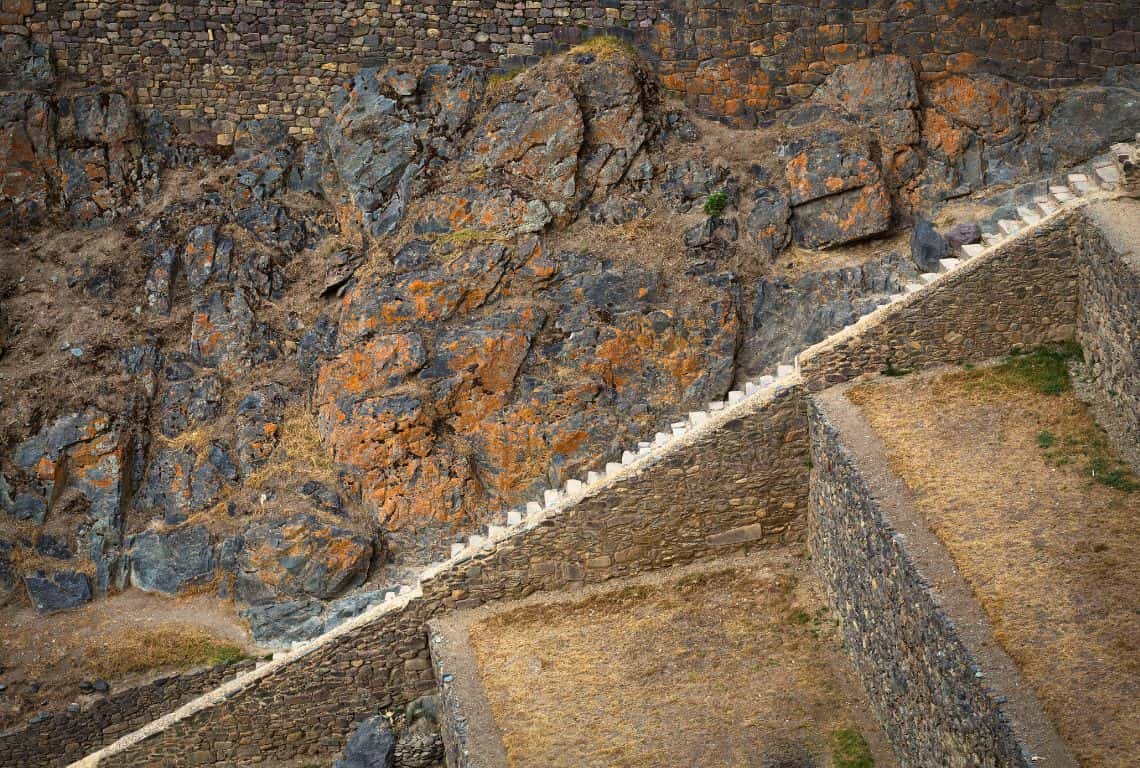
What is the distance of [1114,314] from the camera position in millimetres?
15141

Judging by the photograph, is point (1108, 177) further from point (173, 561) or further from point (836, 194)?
point (173, 561)

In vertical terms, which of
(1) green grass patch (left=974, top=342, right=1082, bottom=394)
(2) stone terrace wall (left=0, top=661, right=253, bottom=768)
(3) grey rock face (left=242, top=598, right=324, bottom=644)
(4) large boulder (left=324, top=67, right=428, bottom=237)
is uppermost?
(4) large boulder (left=324, top=67, right=428, bottom=237)

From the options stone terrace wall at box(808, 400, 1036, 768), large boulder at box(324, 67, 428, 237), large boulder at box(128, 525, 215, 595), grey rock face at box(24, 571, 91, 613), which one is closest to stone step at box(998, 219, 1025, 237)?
stone terrace wall at box(808, 400, 1036, 768)

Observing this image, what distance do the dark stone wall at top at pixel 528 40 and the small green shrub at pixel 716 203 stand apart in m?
1.57

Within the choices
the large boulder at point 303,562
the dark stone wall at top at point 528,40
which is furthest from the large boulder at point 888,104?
Result: the large boulder at point 303,562

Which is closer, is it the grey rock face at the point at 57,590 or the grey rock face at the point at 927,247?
the grey rock face at the point at 927,247

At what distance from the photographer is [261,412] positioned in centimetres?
2145

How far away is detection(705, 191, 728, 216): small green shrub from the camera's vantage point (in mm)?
21453

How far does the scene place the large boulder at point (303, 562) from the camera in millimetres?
20062

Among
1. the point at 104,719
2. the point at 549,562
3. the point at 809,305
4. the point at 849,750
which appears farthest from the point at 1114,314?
the point at 104,719

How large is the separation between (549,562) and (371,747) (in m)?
3.12

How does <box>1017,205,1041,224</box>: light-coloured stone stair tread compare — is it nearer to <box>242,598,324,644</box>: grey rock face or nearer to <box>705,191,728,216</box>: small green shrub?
<box>705,191,728,216</box>: small green shrub

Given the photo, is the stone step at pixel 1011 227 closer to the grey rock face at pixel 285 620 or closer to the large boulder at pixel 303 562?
the large boulder at pixel 303 562

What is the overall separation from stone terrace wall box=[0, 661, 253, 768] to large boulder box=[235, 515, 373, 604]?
4.14ft
